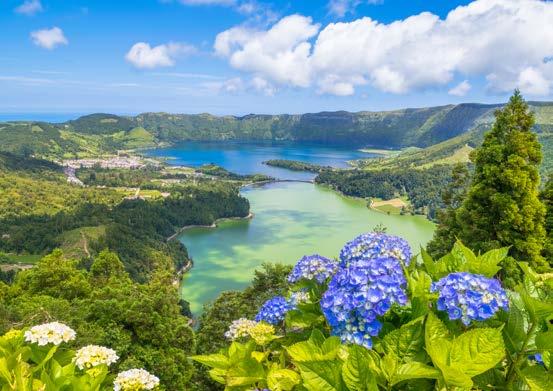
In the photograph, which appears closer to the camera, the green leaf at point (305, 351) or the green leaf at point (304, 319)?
the green leaf at point (305, 351)

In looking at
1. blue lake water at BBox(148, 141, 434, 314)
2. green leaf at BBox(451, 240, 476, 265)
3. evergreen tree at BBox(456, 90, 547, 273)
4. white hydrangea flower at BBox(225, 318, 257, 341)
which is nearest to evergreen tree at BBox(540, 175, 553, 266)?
evergreen tree at BBox(456, 90, 547, 273)

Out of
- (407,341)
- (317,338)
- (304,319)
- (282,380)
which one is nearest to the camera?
(407,341)

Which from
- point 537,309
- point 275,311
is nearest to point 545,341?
point 537,309

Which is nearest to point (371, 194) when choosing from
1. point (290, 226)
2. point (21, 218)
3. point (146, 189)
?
point (290, 226)

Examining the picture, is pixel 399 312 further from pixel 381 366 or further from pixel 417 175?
pixel 417 175

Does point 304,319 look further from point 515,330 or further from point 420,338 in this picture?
point 515,330

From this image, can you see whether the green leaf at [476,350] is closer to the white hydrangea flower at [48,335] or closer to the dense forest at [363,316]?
the dense forest at [363,316]

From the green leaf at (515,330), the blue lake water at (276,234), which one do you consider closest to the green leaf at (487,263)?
the green leaf at (515,330)
